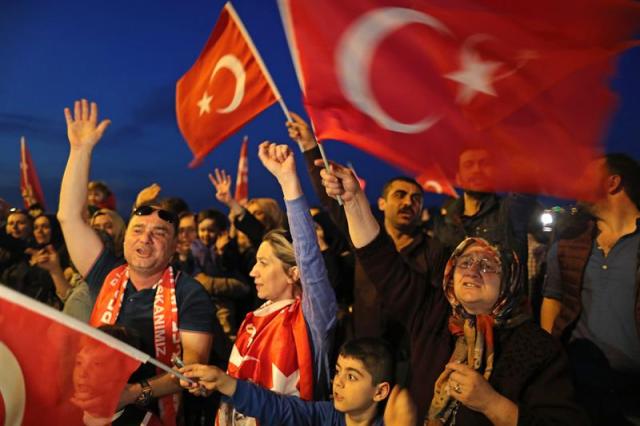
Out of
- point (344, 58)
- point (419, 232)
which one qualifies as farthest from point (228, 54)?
point (419, 232)

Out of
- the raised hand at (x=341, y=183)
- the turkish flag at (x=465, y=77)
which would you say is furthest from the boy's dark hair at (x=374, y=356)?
the turkish flag at (x=465, y=77)

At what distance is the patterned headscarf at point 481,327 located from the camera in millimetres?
2289

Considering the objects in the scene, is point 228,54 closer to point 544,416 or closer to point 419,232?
point 419,232

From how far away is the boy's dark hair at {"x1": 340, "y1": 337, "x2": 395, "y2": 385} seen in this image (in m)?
2.56

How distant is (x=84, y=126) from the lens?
3.16 meters

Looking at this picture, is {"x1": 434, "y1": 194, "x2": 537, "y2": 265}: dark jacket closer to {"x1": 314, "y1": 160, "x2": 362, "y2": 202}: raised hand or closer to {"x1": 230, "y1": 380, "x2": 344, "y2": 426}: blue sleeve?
{"x1": 314, "y1": 160, "x2": 362, "y2": 202}: raised hand

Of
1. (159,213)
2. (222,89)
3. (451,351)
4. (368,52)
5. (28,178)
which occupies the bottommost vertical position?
(451,351)

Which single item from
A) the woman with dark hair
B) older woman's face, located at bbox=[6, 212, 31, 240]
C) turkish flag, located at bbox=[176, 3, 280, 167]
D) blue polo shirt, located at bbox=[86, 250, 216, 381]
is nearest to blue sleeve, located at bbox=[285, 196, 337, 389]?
blue polo shirt, located at bbox=[86, 250, 216, 381]

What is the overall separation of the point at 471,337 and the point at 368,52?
147cm

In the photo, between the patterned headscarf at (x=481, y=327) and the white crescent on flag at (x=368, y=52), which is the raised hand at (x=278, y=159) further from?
the patterned headscarf at (x=481, y=327)

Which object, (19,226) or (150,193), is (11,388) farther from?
(19,226)

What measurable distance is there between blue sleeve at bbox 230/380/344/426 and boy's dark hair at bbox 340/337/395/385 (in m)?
0.24

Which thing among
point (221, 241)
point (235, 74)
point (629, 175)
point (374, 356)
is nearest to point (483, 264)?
point (374, 356)

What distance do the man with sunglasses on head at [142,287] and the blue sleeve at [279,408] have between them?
1.35ft
